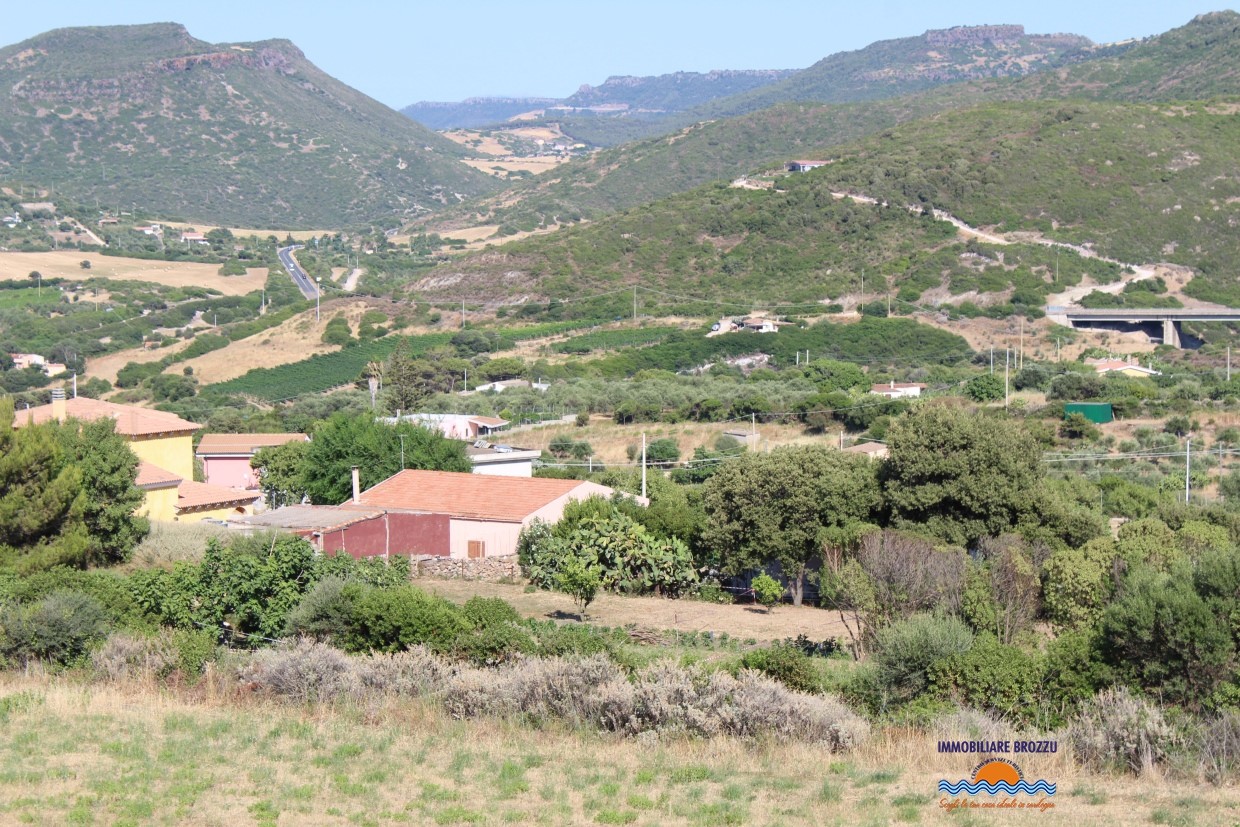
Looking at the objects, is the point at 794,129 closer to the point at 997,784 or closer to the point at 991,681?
the point at 991,681

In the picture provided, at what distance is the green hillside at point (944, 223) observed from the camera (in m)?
75.6

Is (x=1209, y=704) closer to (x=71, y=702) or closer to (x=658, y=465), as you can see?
(x=71, y=702)

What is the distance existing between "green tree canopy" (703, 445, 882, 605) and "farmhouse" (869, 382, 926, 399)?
2346 centimetres

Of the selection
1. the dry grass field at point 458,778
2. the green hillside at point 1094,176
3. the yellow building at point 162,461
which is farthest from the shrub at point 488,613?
the green hillside at point 1094,176

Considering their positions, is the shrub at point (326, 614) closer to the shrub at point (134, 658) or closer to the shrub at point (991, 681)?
the shrub at point (134, 658)

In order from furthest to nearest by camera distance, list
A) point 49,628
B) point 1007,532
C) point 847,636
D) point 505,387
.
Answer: point 505,387, point 1007,532, point 847,636, point 49,628

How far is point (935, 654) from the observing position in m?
12.9

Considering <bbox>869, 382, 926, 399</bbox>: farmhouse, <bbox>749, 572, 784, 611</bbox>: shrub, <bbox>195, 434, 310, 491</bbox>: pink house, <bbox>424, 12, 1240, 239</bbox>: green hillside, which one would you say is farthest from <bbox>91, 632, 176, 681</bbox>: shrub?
<bbox>424, 12, 1240, 239</bbox>: green hillside

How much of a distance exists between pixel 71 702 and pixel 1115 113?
8822 centimetres

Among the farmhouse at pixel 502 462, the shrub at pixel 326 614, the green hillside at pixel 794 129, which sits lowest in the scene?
the farmhouse at pixel 502 462

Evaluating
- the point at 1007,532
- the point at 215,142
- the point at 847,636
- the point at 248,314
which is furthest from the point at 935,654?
the point at 215,142

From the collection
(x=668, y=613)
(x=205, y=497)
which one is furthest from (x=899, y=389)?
(x=668, y=613)

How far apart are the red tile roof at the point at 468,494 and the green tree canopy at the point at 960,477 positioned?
727 centimetres

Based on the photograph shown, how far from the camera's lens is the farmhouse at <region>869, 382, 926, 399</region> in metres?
49.5
